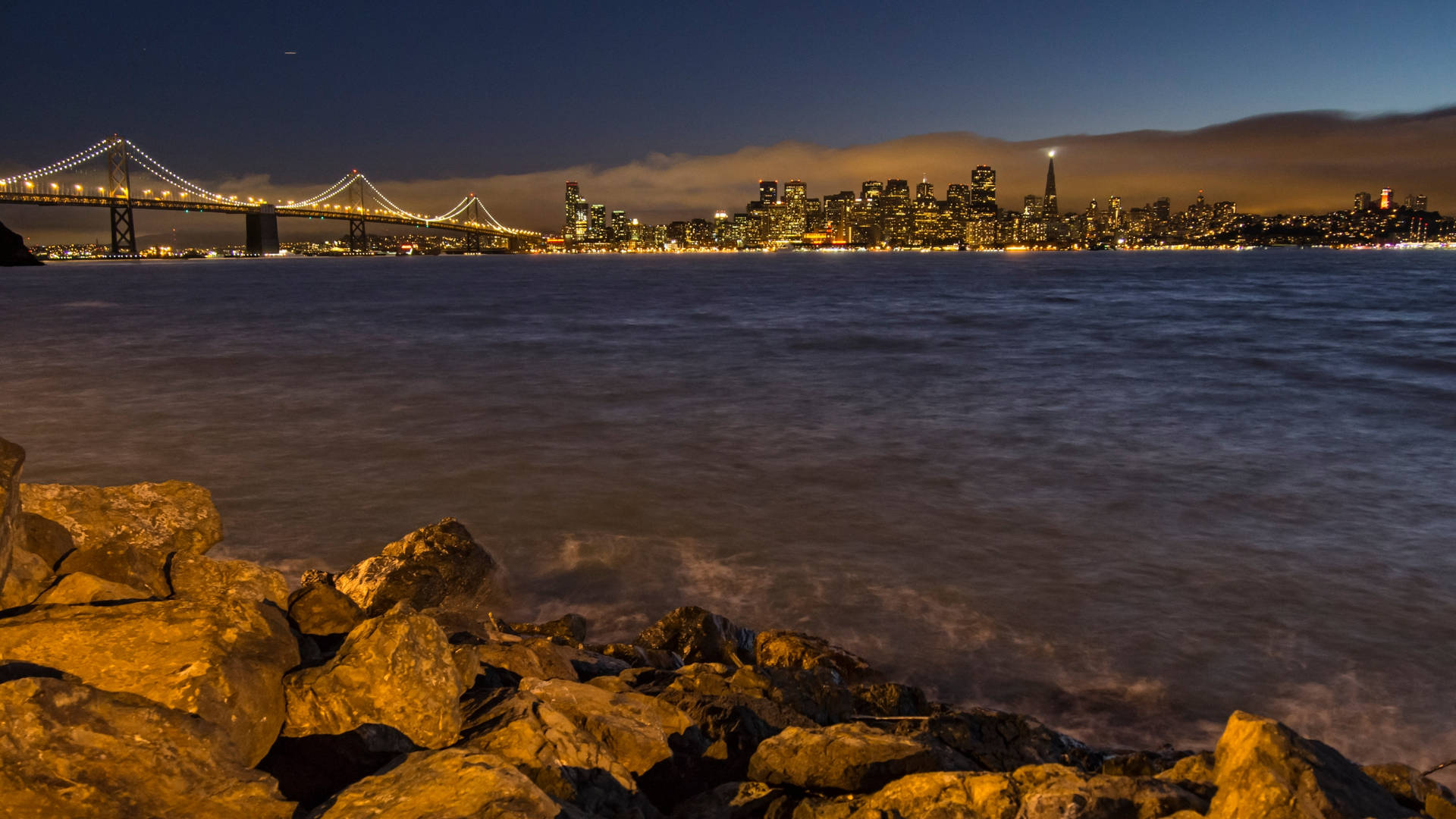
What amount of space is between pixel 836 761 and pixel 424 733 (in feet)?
4.86

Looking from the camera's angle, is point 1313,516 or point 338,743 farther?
point 1313,516

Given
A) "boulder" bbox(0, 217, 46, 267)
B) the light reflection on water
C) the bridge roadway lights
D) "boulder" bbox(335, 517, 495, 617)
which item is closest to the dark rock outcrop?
"boulder" bbox(0, 217, 46, 267)

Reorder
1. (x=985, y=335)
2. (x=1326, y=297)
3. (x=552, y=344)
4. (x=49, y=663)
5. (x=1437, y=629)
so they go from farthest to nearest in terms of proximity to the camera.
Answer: (x=1326, y=297), (x=985, y=335), (x=552, y=344), (x=1437, y=629), (x=49, y=663)

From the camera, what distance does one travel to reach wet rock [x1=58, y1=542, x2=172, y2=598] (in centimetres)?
407

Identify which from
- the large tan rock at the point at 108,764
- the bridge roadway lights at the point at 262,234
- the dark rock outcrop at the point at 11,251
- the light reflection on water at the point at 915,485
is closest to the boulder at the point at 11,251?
the dark rock outcrop at the point at 11,251

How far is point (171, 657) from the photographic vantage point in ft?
10.2

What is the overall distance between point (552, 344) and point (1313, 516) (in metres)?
20.8

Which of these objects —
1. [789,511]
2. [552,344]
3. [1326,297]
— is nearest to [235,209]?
[552,344]

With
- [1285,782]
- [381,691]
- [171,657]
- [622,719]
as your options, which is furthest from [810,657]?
[171,657]

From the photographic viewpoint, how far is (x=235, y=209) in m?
92.2

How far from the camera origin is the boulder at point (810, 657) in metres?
5.37

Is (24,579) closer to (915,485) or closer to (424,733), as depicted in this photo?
(424,733)

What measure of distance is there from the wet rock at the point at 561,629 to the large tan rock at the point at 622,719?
1642 mm

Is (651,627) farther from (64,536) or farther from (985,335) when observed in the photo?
(985,335)
